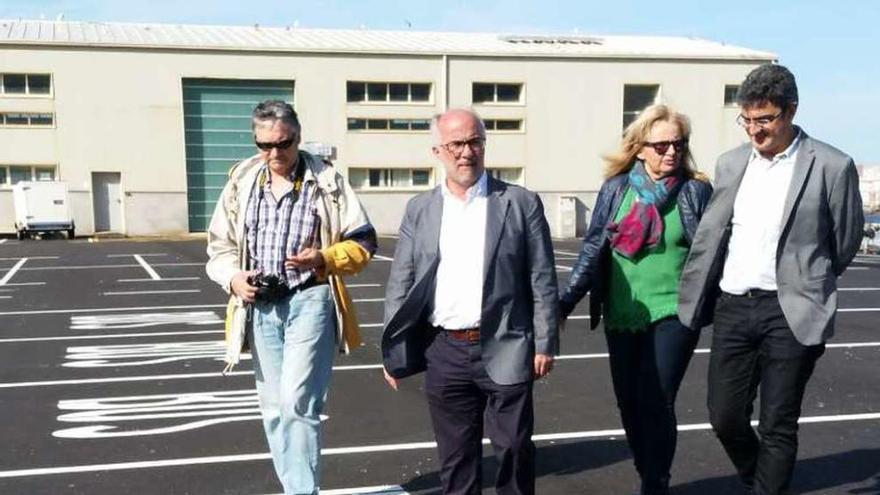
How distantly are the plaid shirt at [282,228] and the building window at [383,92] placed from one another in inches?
1263

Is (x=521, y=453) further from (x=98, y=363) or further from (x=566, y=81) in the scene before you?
(x=566, y=81)

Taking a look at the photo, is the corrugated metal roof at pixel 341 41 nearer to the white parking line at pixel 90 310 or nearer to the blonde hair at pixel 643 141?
the white parking line at pixel 90 310

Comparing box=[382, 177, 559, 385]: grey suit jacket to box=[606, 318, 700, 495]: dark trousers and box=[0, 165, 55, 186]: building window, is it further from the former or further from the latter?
box=[0, 165, 55, 186]: building window

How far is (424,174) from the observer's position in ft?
120

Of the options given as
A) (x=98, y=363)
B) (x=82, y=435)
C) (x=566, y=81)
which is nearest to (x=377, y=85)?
(x=566, y=81)

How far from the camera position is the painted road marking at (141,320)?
33.3ft

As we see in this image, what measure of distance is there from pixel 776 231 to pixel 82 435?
4.54 m

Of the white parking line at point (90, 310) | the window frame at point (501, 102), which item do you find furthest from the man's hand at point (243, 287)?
the window frame at point (501, 102)

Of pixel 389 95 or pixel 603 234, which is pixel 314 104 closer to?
pixel 389 95

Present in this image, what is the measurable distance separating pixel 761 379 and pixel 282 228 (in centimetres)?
228

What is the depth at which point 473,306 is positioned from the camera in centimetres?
336

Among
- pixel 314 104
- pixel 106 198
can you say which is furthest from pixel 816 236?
pixel 106 198

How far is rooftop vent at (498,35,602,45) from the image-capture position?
131ft

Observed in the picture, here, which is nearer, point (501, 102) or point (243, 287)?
point (243, 287)
